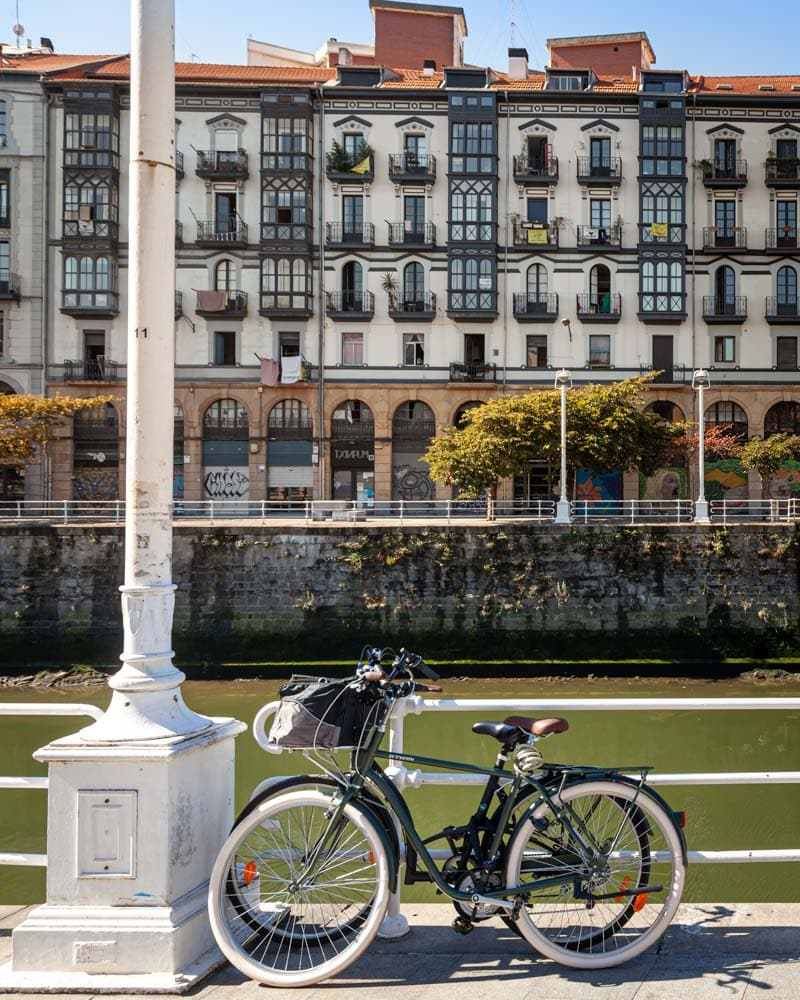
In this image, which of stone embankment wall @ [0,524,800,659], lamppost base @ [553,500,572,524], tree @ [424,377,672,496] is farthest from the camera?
tree @ [424,377,672,496]

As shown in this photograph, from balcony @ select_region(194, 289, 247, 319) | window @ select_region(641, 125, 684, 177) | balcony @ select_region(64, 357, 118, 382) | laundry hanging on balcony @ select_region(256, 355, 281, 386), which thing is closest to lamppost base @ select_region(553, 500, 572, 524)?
laundry hanging on balcony @ select_region(256, 355, 281, 386)

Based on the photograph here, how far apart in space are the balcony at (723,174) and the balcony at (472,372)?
11728mm

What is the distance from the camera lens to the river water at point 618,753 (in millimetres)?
8555

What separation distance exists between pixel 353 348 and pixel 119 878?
33.0 metres

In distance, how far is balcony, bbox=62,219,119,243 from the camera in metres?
34.4

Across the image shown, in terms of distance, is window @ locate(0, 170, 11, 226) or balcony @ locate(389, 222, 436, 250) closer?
window @ locate(0, 170, 11, 226)

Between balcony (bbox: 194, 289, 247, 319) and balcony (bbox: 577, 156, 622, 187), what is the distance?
14732mm

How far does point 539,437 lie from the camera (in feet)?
92.7

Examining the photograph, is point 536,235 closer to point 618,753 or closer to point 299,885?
point 618,753

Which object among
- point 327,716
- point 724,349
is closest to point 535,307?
point 724,349

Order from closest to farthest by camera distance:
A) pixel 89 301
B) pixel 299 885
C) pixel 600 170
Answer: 1. pixel 299 885
2. pixel 89 301
3. pixel 600 170

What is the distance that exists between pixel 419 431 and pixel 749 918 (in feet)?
104

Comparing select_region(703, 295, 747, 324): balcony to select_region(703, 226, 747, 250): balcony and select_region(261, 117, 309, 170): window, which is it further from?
select_region(261, 117, 309, 170): window

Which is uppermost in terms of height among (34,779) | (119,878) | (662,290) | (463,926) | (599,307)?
(662,290)
